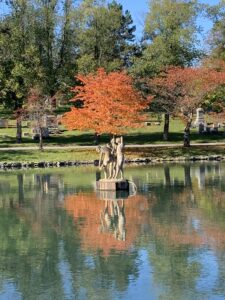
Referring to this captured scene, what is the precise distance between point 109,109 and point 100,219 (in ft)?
99.0

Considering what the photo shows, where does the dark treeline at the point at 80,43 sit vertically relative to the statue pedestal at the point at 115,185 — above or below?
above

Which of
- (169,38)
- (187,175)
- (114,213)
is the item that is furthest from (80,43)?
(114,213)

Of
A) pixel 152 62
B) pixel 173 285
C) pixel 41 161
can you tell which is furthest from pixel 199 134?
pixel 173 285

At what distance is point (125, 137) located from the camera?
59.8 metres

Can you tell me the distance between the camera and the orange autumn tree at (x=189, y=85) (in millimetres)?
53062

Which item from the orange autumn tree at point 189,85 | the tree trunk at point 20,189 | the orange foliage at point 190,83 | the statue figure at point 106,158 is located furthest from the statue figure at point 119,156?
the orange foliage at point 190,83

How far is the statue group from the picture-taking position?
28.4 m

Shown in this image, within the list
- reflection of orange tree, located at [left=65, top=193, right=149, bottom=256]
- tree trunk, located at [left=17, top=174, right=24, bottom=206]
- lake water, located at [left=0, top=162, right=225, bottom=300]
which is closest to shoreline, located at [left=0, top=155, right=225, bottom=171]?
tree trunk, located at [left=17, top=174, right=24, bottom=206]

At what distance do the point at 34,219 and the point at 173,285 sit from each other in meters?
9.65

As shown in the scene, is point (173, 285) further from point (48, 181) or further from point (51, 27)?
point (51, 27)

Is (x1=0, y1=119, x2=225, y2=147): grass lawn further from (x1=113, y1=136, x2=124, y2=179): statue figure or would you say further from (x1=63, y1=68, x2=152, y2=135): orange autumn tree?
(x1=113, y1=136, x2=124, y2=179): statue figure

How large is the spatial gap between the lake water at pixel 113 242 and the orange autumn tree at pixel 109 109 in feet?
65.2

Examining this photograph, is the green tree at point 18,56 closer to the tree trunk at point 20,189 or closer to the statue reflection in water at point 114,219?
the tree trunk at point 20,189

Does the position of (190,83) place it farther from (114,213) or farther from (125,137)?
(114,213)
